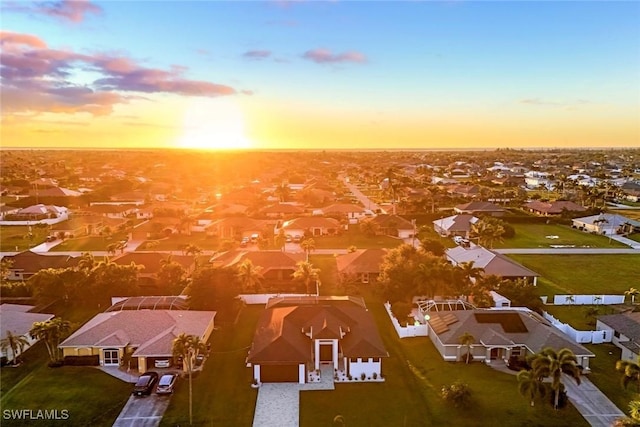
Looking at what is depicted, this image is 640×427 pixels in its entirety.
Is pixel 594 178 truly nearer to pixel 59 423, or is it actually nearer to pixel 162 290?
pixel 162 290

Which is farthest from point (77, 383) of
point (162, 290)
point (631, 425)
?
point (631, 425)

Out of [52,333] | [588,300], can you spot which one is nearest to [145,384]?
[52,333]

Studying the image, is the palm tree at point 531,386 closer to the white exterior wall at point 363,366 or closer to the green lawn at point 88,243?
the white exterior wall at point 363,366

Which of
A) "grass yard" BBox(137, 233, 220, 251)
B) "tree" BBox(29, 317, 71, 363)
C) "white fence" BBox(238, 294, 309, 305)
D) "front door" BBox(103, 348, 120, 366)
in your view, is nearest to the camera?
"tree" BBox(29, 317, 71, 363)

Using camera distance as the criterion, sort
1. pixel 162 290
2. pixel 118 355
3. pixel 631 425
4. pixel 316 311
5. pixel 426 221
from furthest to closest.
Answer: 1. pixel 426 221
2. pixel 162 290
3. pixel 316 311
4. pixel 118 355
5. pixel 631 425

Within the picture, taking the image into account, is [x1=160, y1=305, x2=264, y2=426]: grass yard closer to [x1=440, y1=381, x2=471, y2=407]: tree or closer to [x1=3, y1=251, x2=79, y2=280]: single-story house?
[x1=440, y1=381, x2=471, y2=407]: tree

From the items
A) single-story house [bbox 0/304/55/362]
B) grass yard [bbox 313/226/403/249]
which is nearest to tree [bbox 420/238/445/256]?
grass yard [bbox 313/226/403/249]
